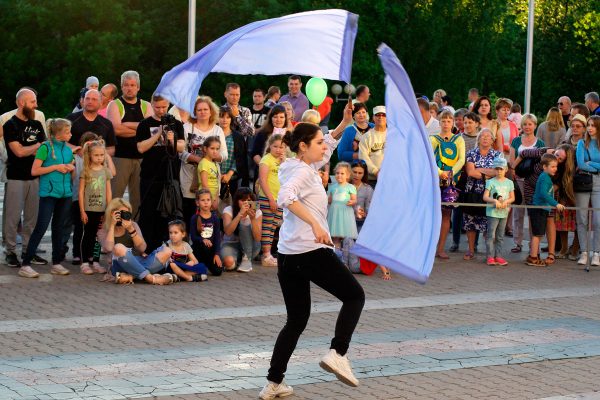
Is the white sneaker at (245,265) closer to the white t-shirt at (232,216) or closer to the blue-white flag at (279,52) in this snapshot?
the white t-shirt at (232,216)

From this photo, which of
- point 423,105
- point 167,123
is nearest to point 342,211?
point 167,123

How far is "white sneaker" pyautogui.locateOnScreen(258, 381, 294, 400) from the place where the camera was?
8.21 meters

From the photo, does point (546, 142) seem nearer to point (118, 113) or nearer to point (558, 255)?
point (558, 255)

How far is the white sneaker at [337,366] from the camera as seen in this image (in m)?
8.21

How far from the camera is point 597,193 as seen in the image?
631 inches

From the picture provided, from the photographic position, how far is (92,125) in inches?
577

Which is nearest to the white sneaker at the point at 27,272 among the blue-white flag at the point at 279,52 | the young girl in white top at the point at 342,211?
the young girl in white top at the point at 342,211

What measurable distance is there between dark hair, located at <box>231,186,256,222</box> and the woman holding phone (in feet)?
20.7

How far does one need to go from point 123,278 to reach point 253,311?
212cm

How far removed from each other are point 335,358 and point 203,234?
5975mm

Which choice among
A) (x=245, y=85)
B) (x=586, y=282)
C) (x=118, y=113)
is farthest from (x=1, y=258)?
(x=245, y=85)

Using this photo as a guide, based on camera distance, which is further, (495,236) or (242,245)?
(495,236)

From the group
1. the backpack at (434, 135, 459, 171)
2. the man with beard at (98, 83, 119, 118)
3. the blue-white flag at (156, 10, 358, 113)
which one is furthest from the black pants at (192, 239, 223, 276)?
the blue-white flag at (156, 10, 358, 113)

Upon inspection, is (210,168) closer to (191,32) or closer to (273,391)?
(273,391)
